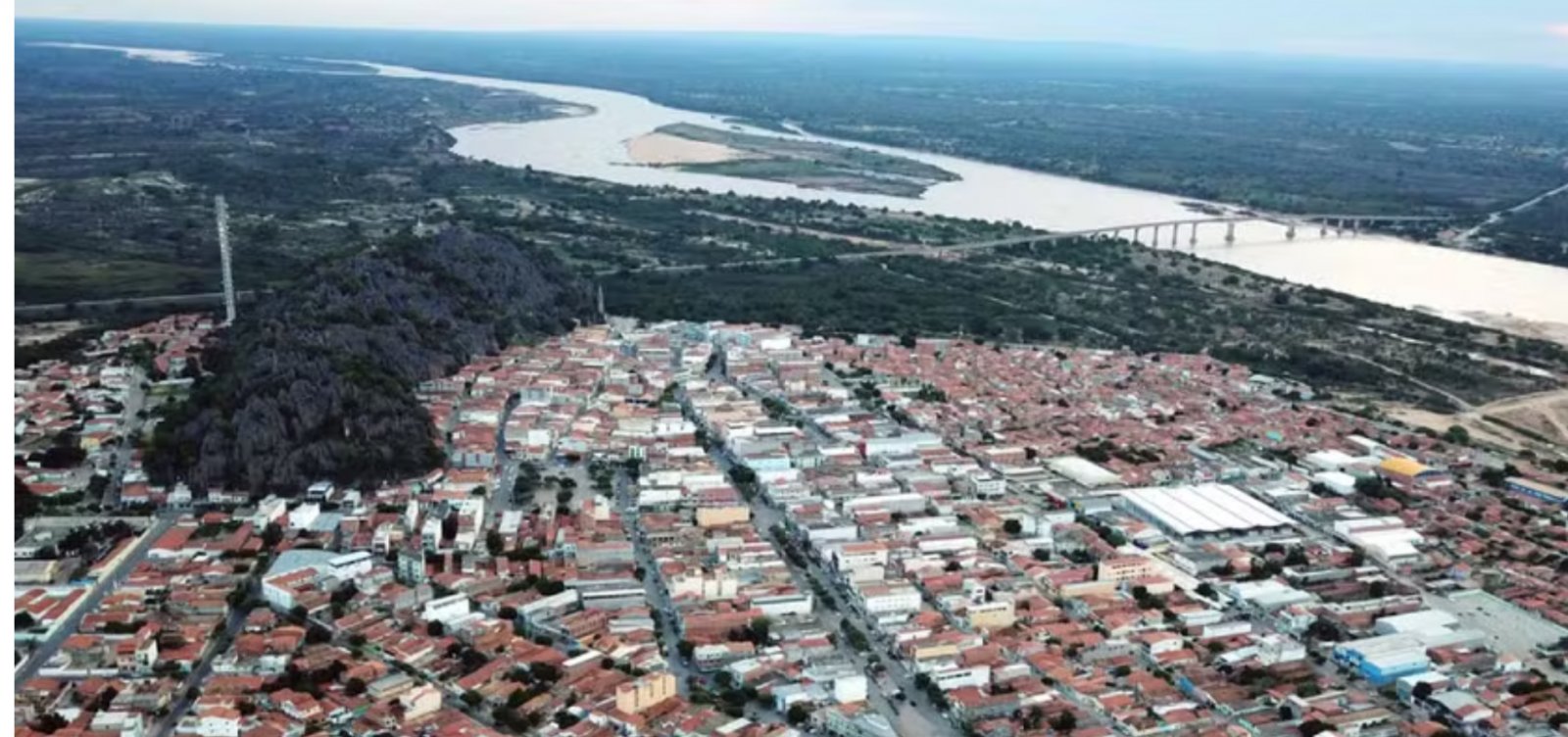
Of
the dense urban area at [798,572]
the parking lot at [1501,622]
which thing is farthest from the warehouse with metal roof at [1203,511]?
the parking lot at [1501,622]

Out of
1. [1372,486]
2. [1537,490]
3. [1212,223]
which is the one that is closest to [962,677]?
[1372,486]

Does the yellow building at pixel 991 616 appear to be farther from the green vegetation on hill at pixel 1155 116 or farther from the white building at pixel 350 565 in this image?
the green vegetation on hill at pixel 1155 116

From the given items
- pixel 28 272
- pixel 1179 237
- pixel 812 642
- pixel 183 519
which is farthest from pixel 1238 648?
pixel 1179 237

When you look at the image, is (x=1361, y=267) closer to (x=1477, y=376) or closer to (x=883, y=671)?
(x=1477, y=376)

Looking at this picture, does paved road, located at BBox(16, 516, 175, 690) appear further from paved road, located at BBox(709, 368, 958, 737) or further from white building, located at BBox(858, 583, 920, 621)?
white building, located at BBox(858, 583, 920, 621)

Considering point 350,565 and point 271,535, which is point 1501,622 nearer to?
point 350,565

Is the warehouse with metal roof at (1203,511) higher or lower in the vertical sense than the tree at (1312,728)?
higher
